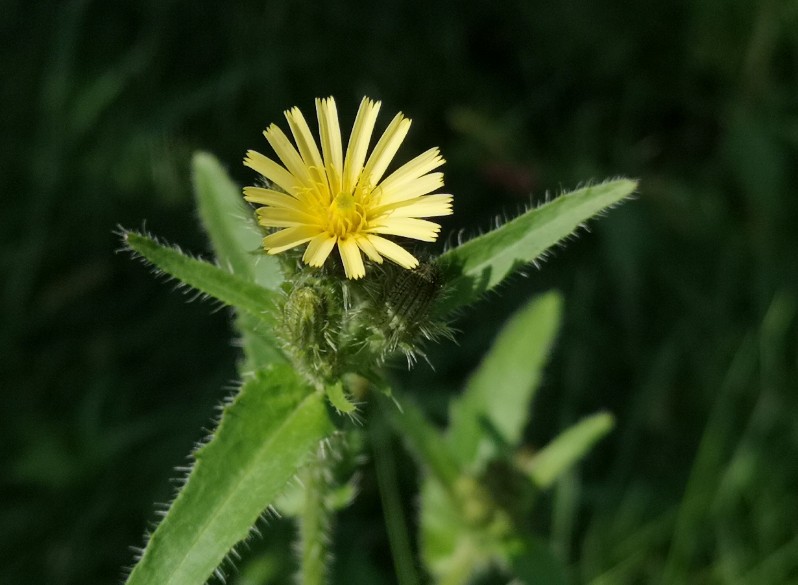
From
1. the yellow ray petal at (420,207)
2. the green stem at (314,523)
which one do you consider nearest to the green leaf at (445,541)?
the green stem at (314,523)

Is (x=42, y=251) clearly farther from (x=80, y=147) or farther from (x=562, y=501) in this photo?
(x=562, y=501)

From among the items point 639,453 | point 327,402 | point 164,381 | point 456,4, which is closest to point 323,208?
point 327,402

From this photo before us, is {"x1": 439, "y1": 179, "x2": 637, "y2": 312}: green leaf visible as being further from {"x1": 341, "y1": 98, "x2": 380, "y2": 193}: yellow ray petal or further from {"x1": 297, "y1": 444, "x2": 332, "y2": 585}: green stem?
{"x1": 297, "y1": 444, "x2": 332, "y2": 585}: green stem

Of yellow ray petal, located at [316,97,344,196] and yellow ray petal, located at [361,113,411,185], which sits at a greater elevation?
yellow ray petal, located at [316,97,344,196]

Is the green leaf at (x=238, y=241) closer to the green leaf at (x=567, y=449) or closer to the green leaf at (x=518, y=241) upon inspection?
the green leaf at (x=518, y=241)

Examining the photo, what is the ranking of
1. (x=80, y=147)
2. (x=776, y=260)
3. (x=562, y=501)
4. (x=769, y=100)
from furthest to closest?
(x=769, y=100) → (x=776, y=260) → (x=80, y=147) → (x=562, y=501)

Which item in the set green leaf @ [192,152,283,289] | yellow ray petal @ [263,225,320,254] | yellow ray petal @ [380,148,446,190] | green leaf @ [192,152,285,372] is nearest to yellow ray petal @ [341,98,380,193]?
yellow ray petal @ [380,148,446,190]
